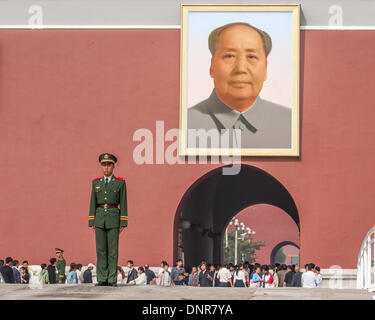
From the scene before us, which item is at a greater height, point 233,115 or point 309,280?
point 233,115

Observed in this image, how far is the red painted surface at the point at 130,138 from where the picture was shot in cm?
1644

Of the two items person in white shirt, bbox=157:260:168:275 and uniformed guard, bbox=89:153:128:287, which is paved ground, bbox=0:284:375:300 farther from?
person in white shirt, bbox=157:260:168:275

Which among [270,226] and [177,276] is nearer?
[177,276]

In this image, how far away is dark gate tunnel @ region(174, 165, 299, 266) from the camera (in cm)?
2239

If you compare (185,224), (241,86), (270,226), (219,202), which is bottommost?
(270,226)

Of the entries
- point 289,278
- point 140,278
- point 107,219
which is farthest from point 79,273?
point 107,219

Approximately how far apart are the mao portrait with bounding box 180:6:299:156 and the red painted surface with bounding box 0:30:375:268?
30 cm

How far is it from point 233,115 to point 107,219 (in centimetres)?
753

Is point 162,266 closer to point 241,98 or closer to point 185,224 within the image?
point 241,98

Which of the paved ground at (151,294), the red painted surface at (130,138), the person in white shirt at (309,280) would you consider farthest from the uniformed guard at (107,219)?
the red painted surface at (130,138)

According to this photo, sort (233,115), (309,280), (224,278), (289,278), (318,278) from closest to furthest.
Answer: (309,280), (318,278), (224,278), (289,278), (233,115)

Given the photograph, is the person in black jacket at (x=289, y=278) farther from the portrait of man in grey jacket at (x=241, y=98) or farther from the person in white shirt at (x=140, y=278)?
the person in white shirt at (x=140, y=278)

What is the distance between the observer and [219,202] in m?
26.4
